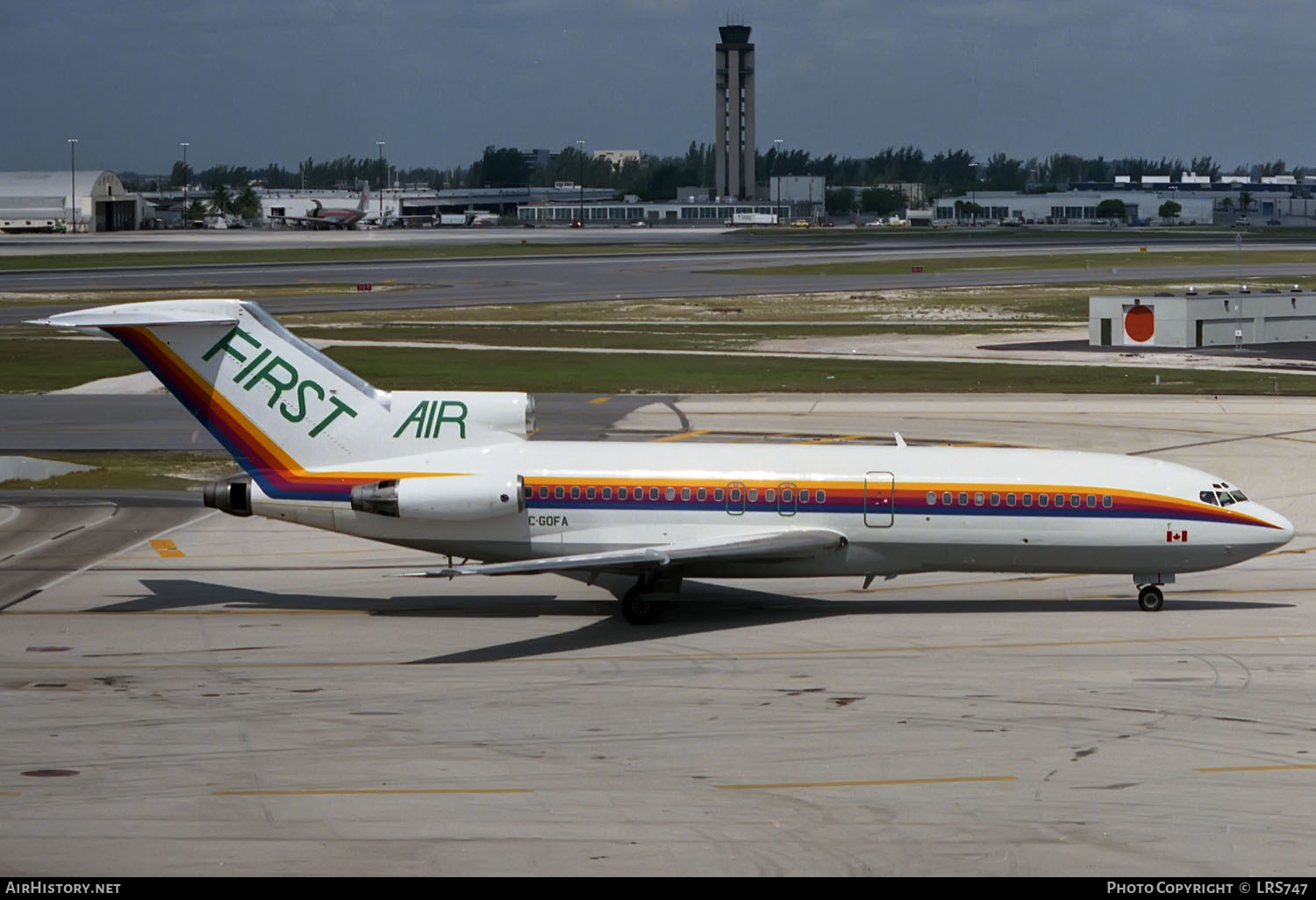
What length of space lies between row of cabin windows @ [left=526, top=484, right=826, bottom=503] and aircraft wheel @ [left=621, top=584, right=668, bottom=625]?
5.95 ft

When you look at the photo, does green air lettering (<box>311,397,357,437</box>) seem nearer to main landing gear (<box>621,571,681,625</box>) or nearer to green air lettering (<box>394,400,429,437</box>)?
green air lettering (<box>394,400,429,437</box>)

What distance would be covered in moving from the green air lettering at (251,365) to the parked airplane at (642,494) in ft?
0.13

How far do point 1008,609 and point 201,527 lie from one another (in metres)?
20.3

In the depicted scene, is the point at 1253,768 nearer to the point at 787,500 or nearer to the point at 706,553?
the point at 706,553

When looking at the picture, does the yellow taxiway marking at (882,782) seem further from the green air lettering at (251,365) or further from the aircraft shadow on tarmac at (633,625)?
the green air lettering at (251,365)

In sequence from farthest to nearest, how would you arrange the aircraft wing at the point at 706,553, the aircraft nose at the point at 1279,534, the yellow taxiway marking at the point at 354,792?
the aircraft nose at the point at 1279,534 < the aircraft wing at the point at 706,553 < the yellow taxiway marking at the point at 354,792

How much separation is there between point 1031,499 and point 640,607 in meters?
7.86

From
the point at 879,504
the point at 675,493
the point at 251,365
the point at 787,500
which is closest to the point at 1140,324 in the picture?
the point at 879,504

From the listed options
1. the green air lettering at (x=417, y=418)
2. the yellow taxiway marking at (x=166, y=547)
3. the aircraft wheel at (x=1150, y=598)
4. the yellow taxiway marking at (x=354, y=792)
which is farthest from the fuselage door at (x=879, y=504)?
the yellow taxiway marking at (x=166, y=547)

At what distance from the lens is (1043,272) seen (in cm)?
13325

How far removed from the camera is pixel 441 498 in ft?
95.9

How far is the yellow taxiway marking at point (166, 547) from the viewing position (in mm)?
35844

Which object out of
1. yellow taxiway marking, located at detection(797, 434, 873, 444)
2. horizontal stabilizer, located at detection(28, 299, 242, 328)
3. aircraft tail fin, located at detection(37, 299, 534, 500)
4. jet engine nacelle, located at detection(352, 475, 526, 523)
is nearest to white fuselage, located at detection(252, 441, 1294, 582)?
jet engine nacelle, located at detection(352, 475, 526, 523)
